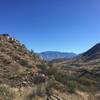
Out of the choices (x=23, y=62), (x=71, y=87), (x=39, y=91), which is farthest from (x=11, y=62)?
(x=39, y=91)

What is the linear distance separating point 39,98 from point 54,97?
36.8 inches

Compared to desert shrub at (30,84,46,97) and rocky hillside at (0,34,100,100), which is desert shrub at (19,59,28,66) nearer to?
rocky hillside at (0,34,100,100)

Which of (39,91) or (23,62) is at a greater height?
(23,62)

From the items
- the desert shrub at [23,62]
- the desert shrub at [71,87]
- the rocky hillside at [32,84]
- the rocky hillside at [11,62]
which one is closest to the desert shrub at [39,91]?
the rocky hillside at [32,84]

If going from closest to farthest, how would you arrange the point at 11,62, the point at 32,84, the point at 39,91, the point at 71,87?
the point at 39,91 < the point at 32,84 < the point at 71,87 < the point at 11,62

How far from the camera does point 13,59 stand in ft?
78.8

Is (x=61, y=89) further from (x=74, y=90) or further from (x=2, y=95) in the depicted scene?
(x=2, y=95)

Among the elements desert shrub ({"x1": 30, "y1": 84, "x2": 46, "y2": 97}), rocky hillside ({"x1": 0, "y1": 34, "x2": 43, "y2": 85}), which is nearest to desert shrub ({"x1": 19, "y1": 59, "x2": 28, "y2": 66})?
rocky hillside ({"x1": 0, "y1": 34, "x2": 43, "y2": 85})

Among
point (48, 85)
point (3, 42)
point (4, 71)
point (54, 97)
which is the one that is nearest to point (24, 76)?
point (4, 71)

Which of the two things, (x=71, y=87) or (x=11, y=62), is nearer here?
(x=71, y=87)

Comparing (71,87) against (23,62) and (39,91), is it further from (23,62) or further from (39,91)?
(23,62)

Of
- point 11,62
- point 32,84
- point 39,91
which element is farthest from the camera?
point 11,62

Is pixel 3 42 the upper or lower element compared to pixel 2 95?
upper

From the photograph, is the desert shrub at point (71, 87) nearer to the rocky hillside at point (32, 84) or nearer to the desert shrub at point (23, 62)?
the rocky hillside at point (32, 84)
